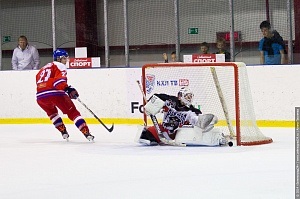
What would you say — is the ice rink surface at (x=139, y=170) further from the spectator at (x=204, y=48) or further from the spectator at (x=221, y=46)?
the spectator at (x=204, y=48)

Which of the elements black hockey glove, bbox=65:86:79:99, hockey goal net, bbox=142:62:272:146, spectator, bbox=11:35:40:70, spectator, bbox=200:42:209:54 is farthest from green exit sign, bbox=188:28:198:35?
black hockey glove, bbox=65:86:79:99

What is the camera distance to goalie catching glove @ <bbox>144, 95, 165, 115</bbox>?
738cm

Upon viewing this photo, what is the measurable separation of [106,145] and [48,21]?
11.6ft

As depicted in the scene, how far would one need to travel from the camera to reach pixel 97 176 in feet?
18.3

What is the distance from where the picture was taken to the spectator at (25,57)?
428 inches

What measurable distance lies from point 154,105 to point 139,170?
163cm

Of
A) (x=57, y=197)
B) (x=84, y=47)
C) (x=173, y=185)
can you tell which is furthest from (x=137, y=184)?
(x=84, y=47)

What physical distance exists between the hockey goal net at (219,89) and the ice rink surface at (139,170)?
323 mm

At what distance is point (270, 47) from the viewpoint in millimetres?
9508

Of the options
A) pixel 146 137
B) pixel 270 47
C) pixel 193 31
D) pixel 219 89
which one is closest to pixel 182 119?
pixel 146 137

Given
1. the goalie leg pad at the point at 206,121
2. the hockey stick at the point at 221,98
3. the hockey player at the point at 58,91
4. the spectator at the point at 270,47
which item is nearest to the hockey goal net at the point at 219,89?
the hockey stick at the point at 221,98

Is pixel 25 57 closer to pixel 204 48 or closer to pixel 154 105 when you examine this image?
pixel 204 48

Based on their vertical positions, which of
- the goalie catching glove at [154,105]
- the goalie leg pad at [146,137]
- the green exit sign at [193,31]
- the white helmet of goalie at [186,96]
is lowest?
the goalie leg pad at [146,137]

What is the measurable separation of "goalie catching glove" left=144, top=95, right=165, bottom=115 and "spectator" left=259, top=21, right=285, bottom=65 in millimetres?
2435
